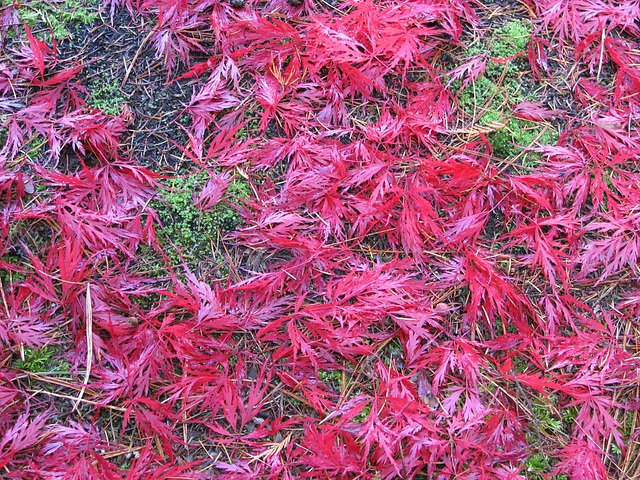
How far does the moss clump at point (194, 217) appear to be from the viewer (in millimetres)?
1779

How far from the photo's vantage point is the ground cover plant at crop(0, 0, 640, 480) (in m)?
1.60

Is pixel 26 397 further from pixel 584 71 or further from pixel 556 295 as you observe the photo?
pixel 584 71

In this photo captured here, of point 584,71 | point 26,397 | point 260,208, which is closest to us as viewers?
point 26,397

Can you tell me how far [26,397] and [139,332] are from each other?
1.63 feet

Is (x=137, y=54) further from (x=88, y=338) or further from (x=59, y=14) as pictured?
(x=88, y=338)

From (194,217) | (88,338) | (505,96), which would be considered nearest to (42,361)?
(88,338)

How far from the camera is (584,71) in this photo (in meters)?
2.04

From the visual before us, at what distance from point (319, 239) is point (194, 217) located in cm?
Result: 55

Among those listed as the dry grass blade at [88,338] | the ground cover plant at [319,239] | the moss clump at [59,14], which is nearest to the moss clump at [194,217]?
the ground cover plant at [319,239]

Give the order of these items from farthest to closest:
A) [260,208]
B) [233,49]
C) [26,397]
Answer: [233,49] → [260,208] → [26,397]

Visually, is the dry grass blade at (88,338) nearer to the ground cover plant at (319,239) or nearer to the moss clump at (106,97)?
the ground cover plant at (319,239)

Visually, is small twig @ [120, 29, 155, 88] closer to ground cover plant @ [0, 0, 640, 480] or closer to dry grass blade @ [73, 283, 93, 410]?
ground cover plant @ [0, 0, 640, 480]

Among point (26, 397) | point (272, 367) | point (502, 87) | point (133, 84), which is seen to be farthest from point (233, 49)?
point (26, 397)

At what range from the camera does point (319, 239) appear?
173 centimetres
